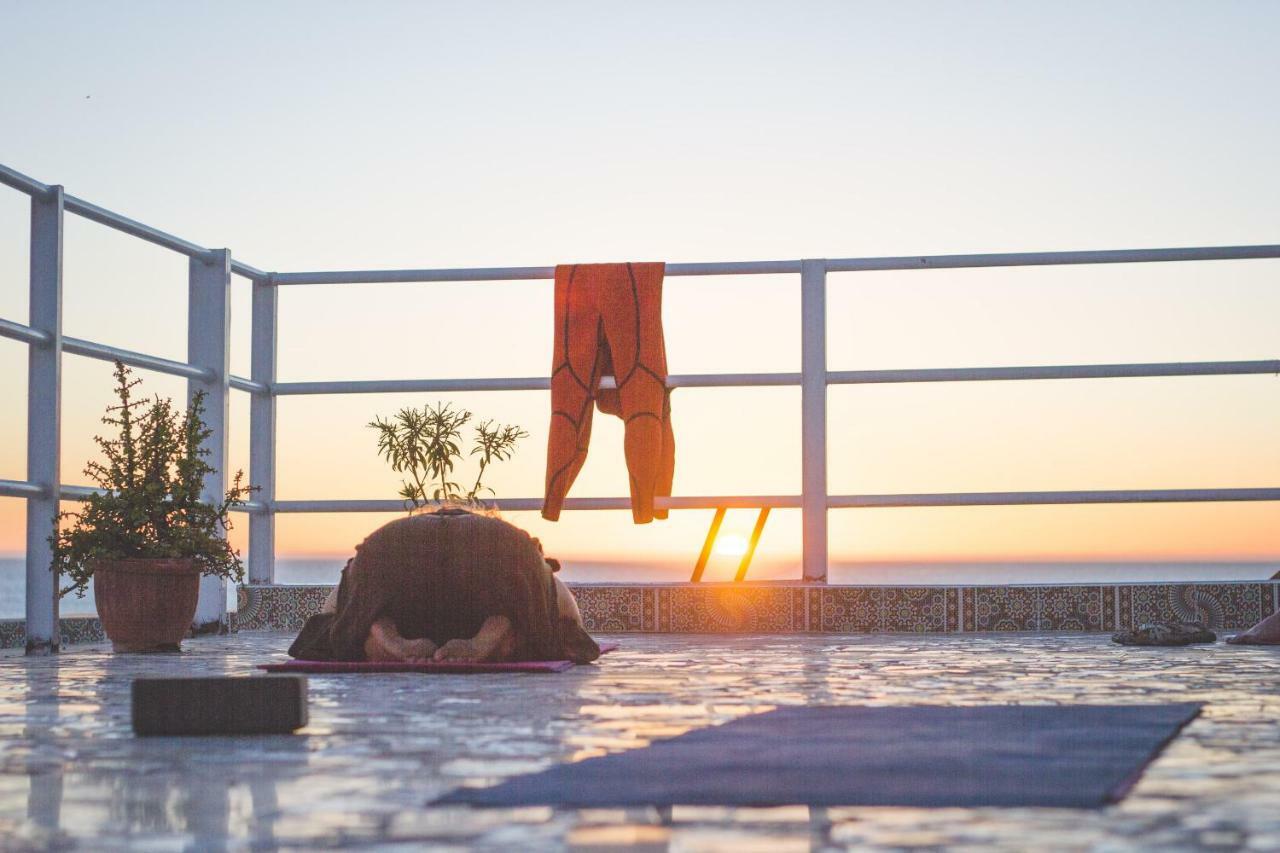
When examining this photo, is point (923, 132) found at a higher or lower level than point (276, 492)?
higher

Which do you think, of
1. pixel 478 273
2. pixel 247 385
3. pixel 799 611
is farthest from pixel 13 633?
pixel 799 611

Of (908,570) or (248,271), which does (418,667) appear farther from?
(908,570)

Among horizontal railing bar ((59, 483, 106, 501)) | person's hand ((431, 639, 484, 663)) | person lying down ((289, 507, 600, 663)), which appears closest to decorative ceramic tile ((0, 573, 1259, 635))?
horizontal railing bar ((59, 483, 106, 501))

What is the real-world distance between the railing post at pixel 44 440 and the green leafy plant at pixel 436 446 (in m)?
1.58

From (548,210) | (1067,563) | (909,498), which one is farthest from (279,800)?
(1067,563)

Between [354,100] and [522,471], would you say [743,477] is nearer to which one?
[522,471]

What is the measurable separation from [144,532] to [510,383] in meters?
1.73

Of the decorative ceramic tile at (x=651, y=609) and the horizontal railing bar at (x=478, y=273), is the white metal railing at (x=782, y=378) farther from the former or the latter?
the decorative ceramic tile at (x=651, y=609)

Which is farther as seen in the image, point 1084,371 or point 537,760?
point 1084,371

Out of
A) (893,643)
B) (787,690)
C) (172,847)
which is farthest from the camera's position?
(893,643)

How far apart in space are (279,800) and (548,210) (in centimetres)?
612

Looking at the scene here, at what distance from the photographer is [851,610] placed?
7.37m

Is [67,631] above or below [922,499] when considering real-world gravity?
below

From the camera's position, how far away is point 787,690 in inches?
150
